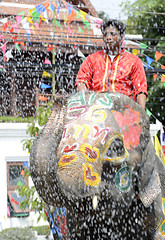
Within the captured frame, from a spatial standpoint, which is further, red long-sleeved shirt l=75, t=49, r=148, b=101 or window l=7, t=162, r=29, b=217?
window l=7, t=162, r=29, b=217

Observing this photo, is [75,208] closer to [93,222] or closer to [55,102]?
[93,222]

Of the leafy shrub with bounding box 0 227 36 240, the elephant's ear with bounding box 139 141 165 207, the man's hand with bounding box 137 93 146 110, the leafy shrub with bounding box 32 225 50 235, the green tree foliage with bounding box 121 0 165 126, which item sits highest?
the man's hand with bounding box 137 93 146 110

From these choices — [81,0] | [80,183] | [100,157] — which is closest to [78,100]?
[100,157]

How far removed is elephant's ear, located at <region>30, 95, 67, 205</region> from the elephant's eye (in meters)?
0.40

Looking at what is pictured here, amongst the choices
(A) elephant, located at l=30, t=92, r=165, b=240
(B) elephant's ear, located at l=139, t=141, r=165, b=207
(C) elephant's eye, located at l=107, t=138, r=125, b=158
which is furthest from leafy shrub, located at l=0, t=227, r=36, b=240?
(C) elephant's eye, located at l=107, t=138, r=125, b=158

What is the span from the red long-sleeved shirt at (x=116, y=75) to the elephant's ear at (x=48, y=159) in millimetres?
601

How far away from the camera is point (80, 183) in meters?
3.20

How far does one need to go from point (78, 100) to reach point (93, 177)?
79cm

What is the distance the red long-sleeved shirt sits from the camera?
421 centimetres

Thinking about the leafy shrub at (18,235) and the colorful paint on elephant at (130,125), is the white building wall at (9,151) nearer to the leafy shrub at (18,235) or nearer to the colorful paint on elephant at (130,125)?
the leafy shrub at (18,235)

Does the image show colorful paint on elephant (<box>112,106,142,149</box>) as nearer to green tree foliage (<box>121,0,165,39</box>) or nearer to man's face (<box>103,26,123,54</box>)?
man's face (<box>103,26,123,54</box>)

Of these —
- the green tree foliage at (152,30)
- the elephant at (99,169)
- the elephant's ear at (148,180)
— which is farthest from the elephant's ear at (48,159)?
the green tree foliage at (152,30)

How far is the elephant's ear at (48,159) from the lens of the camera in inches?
129

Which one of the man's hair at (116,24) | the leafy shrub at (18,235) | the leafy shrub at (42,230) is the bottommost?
the leafy shrub at (42,230)
